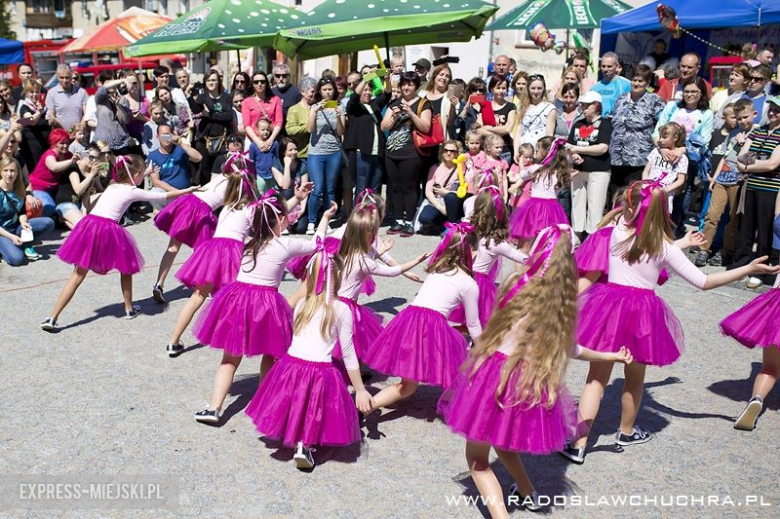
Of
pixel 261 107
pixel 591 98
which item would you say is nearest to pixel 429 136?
pixel 591 98

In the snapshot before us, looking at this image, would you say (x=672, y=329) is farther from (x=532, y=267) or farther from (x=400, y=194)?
(x=400, y=194)

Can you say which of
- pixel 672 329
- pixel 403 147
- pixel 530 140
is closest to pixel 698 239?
pixel 672 329

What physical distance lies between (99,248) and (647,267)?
4.62 m

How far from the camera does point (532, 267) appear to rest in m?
4.23

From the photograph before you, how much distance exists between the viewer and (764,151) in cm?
855

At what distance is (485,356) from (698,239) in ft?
6.10

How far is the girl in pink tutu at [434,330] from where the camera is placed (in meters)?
5.16

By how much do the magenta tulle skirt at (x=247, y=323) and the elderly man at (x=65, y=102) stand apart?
25.8 feet

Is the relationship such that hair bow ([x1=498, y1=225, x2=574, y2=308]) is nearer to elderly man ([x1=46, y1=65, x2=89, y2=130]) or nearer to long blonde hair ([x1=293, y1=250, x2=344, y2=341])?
long blonde hair ([x1=293, y1=250, x2=344, y2=341])

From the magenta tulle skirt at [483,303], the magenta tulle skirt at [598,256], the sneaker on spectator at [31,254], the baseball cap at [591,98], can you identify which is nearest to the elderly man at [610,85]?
the baseball cap at [591,98]

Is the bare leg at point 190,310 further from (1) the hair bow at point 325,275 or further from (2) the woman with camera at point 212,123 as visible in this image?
(2) the woman with camera at point 212,123

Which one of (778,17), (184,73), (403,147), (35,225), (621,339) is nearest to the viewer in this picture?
(621,339)

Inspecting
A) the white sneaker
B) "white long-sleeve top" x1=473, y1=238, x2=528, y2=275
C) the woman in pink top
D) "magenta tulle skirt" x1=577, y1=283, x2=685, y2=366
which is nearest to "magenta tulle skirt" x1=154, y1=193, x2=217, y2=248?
"white long-sleeve top" x1=473, y1=238, x2=528, y2=275

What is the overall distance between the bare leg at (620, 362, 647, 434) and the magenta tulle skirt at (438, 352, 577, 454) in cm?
102
